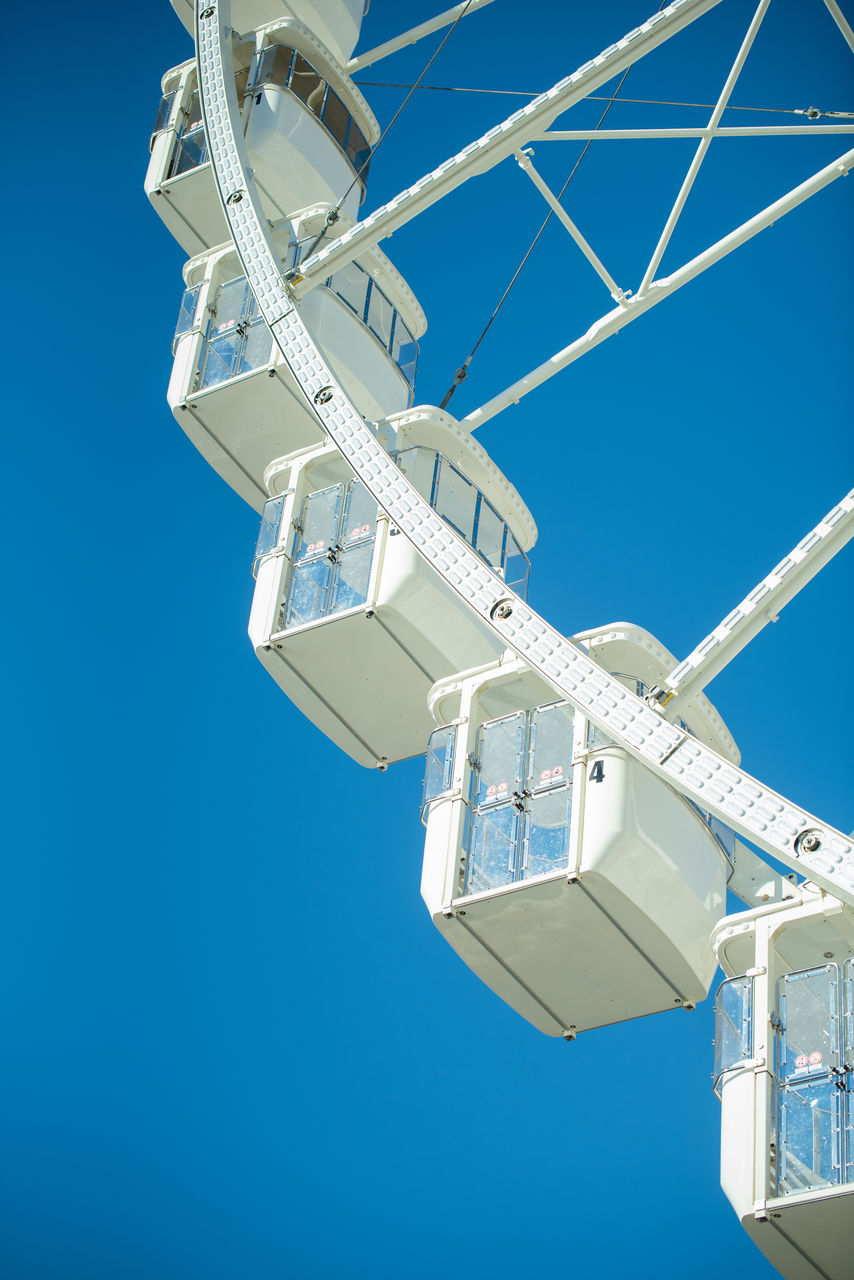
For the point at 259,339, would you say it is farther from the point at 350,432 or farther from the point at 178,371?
the point at 350,432

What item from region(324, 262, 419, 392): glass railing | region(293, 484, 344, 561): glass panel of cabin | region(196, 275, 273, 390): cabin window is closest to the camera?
region(293, 484, 344, 561): glass panel of cabin

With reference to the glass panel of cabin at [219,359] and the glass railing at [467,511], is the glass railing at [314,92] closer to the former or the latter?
the glass panel of cabin at [219,359]

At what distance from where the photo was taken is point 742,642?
12.6 meters

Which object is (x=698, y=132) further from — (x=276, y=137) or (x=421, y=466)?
(x=276, y=137)

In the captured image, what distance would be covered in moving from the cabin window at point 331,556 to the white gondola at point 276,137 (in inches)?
256

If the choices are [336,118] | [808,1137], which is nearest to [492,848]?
[808,1137]

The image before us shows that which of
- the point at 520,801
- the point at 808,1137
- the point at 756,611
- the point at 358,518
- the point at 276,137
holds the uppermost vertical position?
the point at 276,137

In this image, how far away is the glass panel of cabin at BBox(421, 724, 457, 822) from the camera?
47.0 feet

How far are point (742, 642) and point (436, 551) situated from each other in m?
2.47

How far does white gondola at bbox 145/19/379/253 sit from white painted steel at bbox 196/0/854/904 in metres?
3.43

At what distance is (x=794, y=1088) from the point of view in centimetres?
1190

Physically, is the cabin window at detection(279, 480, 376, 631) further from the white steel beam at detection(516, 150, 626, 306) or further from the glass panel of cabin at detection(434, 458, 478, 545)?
the white steel beam at detection(516, 150, 626, 306)

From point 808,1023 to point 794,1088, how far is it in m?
0.46

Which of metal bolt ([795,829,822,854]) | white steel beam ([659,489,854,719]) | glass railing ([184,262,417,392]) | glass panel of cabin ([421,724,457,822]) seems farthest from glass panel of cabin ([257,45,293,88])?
metal bolt ([795,829,822,854])
